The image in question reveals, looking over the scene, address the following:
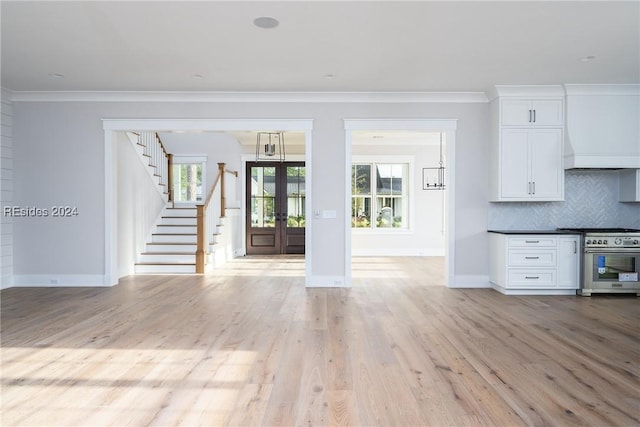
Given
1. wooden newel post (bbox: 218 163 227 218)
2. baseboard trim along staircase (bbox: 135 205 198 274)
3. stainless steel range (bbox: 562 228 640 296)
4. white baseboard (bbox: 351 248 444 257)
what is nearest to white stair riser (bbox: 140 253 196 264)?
baseboard trim along staircase (bbox: 135 205 198 274)

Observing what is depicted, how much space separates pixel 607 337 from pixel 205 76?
4.99 meters

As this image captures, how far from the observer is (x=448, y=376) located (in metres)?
2.61

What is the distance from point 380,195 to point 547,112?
16.0 feet

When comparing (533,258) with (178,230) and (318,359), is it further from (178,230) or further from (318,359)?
(178,230)

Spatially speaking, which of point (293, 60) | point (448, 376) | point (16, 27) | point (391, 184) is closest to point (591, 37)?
point (293, 60)

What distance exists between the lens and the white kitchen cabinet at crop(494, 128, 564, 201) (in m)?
5.28

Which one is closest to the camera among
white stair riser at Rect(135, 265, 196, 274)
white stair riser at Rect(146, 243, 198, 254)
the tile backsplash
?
the tile backsplash

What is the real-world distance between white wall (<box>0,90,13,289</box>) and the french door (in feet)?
16.9

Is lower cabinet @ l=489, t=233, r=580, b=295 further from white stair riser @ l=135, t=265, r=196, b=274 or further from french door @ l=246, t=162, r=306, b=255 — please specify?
french door @ l=246, t=162, r=306, b=255

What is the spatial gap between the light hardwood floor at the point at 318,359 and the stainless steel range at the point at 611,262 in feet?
0.63

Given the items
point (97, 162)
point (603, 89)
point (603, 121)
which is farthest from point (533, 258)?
point (97, 162)

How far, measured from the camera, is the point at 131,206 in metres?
6.79

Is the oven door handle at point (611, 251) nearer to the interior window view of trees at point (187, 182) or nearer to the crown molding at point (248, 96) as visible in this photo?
the crown molding at point (248, 96)

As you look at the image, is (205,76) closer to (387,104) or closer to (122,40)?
(122,40)
